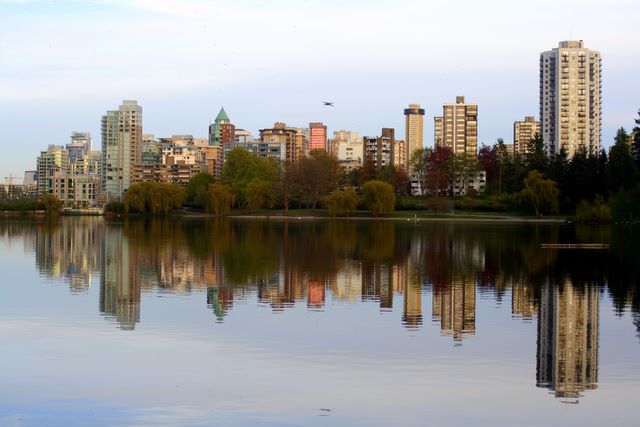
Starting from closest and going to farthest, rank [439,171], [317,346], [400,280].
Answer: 1. [317,346]
2. [400,280]
3. [439,171]

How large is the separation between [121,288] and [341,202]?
69556 millimetres

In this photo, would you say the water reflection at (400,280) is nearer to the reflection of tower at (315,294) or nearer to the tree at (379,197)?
the reflection of tower at (315,294)

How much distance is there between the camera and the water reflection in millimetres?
15836

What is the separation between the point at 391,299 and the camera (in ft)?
66.1

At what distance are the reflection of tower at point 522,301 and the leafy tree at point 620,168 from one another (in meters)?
60.6

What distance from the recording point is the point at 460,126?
628 ft

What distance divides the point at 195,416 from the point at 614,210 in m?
67.5

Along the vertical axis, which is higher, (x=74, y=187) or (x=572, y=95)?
(x=572, y=95)

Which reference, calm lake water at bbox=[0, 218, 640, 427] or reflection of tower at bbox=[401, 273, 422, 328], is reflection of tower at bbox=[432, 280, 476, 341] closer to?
calm lake water at bbox=[0, 218, 640, 427]

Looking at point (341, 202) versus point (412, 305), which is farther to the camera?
point (341, 202)

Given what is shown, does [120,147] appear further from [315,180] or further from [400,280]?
[400,280]

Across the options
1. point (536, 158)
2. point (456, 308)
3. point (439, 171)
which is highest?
point (536, 158)

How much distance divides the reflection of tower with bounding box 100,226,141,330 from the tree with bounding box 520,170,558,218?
56302 mm

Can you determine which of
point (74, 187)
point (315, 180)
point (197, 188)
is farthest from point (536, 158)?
point (74, 187)
